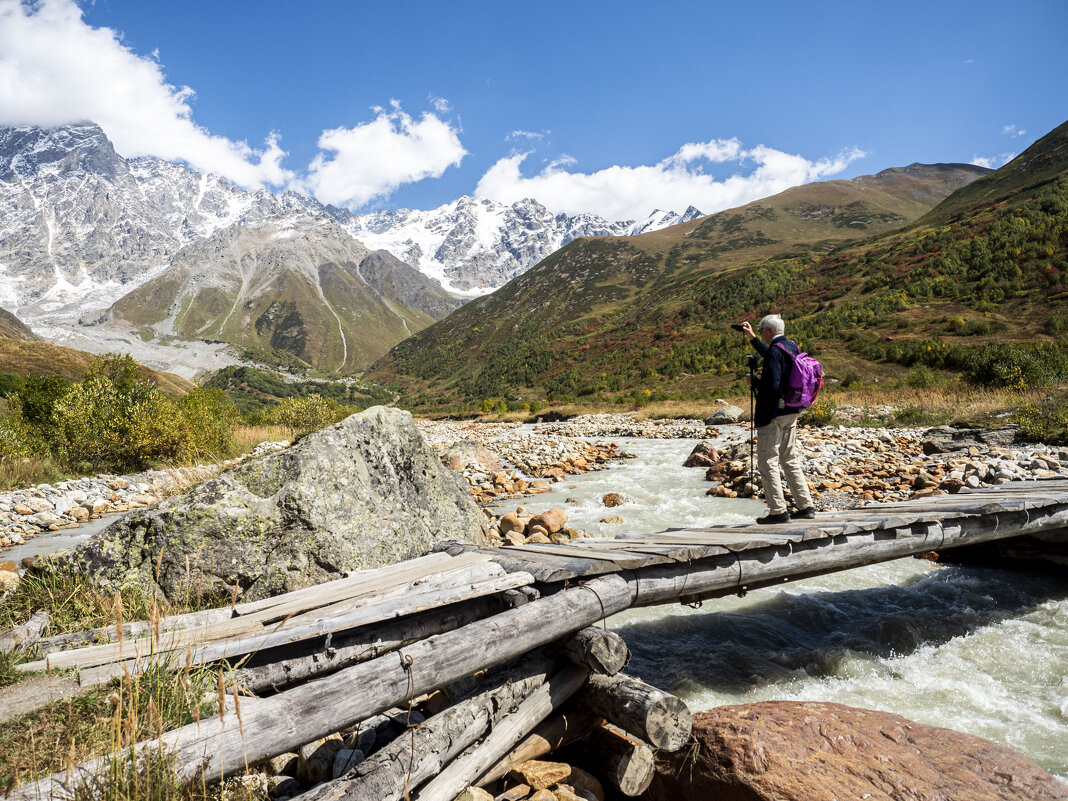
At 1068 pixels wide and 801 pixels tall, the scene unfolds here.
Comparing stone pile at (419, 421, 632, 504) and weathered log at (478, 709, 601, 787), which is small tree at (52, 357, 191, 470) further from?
weathered log at (478, 709, 601, 787)

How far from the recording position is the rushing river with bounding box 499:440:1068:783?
4730 mm

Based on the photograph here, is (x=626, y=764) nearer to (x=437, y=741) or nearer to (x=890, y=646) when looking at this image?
(x=437, y=741)

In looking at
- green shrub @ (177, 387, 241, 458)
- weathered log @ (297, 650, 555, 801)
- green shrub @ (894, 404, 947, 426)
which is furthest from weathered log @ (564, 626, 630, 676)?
green shrub @ (894, 404, 947, 426)

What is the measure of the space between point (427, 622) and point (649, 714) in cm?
170

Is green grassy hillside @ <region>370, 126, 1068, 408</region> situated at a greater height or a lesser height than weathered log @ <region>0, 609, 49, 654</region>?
greater

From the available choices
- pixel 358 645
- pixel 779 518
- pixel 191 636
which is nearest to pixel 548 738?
pixel 358 645

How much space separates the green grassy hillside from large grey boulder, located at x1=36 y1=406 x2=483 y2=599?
2935cm

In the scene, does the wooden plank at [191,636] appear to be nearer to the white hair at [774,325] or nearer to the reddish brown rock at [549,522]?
the white hair at [774,325]

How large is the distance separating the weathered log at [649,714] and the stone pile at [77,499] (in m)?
7.27

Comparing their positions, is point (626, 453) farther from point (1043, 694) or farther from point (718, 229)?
point (718, 229)

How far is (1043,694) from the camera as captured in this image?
15.9 ft

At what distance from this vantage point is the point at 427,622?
388 centimetres

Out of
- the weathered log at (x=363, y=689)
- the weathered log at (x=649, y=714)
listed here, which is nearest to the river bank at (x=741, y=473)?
the weathered log at (x=363, y=689)

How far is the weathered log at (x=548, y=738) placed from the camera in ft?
11.3
